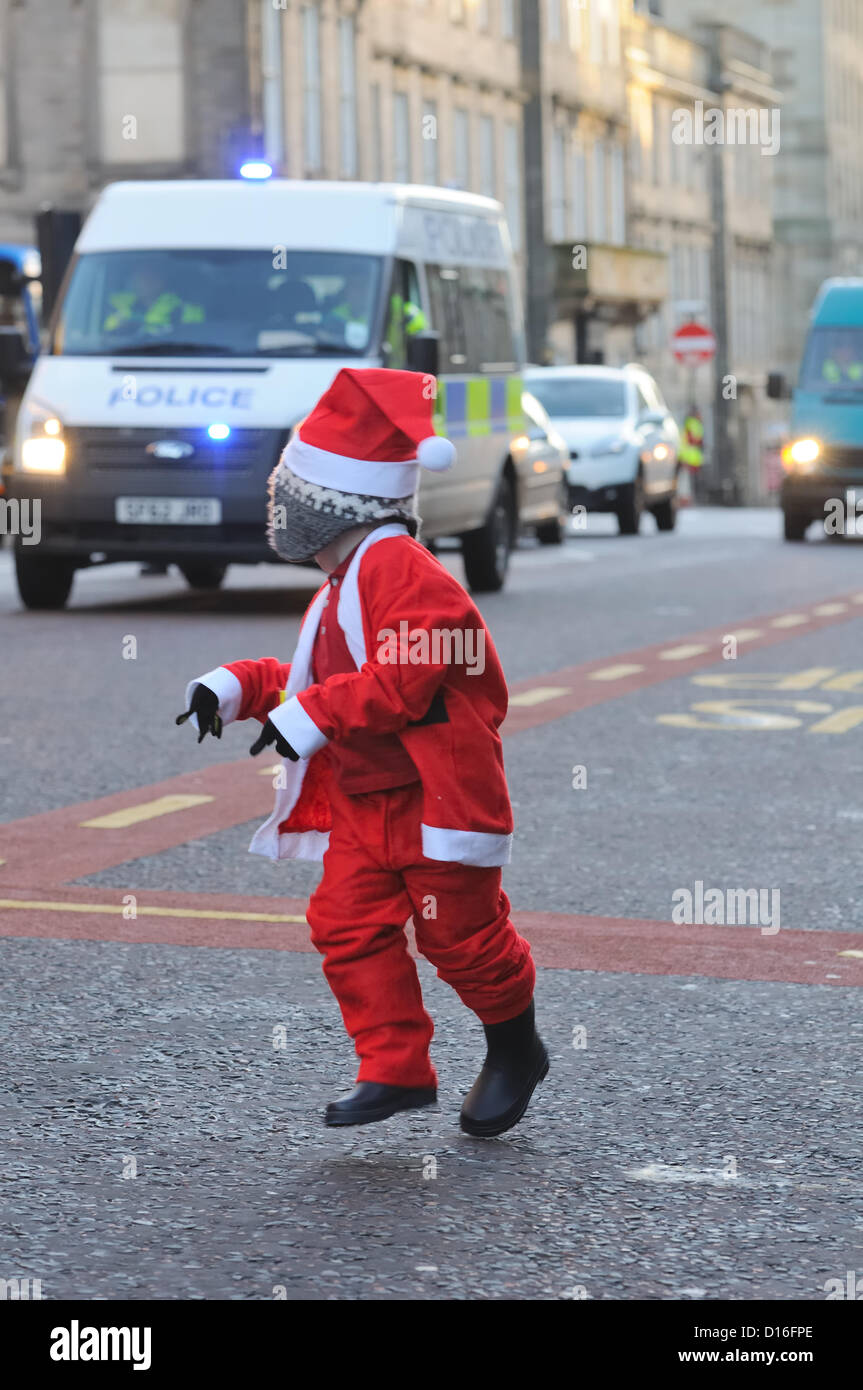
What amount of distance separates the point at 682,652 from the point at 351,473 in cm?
944

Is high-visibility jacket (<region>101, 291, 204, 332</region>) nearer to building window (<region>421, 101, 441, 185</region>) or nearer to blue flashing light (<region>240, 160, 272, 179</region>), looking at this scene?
blue flashing light (<region>240, 160, 272, 179</region>)

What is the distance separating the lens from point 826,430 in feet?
88.8

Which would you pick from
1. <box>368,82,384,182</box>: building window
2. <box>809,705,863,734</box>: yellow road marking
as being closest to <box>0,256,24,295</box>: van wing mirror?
<box>809,705,863,734</box>: yellow road marking

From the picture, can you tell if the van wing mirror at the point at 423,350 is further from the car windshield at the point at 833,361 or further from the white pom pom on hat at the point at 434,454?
the car windshield at the point at 833,361

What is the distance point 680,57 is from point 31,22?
1139 inches

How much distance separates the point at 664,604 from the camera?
17812 millimetres

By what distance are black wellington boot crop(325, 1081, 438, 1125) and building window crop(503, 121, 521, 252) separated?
48.2m

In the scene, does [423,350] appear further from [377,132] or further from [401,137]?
[401,137]

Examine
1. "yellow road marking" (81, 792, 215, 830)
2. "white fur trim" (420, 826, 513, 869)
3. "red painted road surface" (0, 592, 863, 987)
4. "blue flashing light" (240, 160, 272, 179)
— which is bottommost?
"yellow road marking" (81, 792, 215, 830)

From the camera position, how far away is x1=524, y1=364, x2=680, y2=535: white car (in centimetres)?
2962

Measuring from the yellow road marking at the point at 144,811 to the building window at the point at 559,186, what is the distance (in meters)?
47.1

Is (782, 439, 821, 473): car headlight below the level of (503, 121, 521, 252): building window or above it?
below

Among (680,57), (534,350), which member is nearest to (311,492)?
(534,350)

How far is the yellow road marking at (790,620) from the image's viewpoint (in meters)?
16.0
